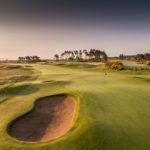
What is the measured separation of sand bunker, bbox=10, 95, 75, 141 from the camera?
13320 mm

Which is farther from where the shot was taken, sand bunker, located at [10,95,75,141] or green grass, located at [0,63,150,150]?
sand bunker, located at [10,95,75,141]

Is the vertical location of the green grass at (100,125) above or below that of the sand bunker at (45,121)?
above

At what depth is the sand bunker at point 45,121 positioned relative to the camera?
13320 mm

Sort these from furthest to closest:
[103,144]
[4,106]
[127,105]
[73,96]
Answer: [73,96]
[4,106]
[127,105]
[103,144]

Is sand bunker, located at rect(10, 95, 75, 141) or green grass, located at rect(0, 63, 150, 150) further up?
green grass, located at rect(0, 63, 150, 150)

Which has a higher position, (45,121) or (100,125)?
(100,125)

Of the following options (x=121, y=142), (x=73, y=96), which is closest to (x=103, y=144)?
(x=121, y=142)

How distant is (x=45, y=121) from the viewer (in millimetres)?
15664

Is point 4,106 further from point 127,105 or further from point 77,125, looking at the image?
point 127,105

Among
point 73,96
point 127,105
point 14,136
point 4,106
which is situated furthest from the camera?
point 73,96

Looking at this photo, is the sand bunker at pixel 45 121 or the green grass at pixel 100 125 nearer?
the green grass at pixel 100 125

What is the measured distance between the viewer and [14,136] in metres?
13.0

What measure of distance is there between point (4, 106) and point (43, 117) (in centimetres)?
437

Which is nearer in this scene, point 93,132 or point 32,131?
point 93,132
